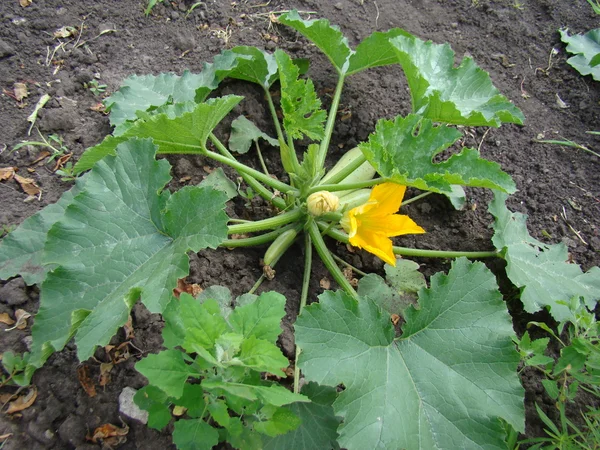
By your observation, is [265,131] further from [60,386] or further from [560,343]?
[560,343]

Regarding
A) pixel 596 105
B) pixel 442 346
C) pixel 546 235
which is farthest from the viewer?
pixel 596 105

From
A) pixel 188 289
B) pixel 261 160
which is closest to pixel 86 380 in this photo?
pixel 188 289

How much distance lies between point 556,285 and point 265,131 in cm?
169

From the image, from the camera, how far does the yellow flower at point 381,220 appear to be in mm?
1863

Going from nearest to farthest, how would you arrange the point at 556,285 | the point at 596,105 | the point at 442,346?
1. the point at 442,346
2. the point at 556,285
3. the point at 596,105

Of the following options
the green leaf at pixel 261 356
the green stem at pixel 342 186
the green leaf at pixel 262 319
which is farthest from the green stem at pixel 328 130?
the green leaf at pixel 261 356

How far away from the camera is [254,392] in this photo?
4.49ft

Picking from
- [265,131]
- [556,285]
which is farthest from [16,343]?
[556,285]

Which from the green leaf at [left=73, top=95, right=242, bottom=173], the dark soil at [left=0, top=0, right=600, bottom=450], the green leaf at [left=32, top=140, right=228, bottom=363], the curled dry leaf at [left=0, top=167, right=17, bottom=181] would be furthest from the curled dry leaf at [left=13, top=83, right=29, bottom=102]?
the green leaf at [left=32, top=140, right=228, bottom=363]

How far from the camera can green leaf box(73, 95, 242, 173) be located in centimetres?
182

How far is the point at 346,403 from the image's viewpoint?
159cm

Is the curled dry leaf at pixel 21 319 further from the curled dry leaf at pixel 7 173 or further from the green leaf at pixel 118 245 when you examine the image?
the curled dry leaf at pixel 7 173

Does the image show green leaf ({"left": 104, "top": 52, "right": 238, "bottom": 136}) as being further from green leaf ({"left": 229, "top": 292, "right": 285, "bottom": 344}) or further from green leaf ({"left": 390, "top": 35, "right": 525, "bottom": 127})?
green leaf ({"left": 229, "top": 292, "right": 285, "bottom": 344})

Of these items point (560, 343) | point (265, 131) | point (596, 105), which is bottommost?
point (560, 343)
